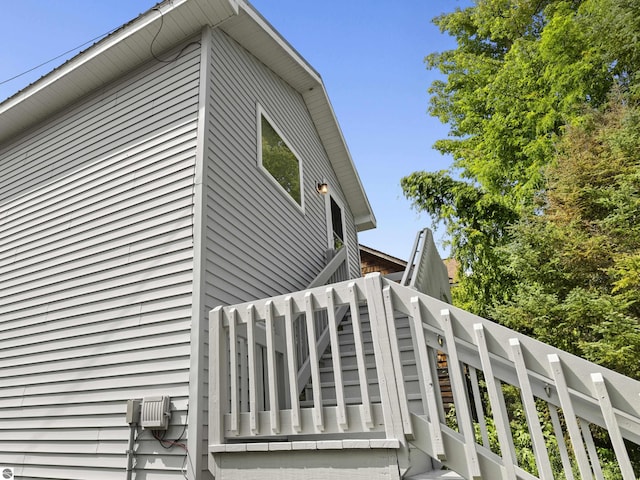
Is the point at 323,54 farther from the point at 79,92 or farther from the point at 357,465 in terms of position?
the point at 357,465

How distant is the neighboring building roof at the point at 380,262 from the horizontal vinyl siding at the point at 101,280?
1096 centimetres

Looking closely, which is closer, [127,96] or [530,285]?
[127,96]

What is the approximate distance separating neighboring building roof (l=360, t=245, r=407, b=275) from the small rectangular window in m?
8.81

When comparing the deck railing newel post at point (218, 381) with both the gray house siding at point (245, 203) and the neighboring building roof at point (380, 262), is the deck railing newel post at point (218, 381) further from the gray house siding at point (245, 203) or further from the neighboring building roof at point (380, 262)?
the neighboring building roof at point (380, 262)

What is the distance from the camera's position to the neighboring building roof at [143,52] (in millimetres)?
4496

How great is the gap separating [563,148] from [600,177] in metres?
1.04

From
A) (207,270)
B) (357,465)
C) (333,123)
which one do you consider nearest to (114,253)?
(207,270)

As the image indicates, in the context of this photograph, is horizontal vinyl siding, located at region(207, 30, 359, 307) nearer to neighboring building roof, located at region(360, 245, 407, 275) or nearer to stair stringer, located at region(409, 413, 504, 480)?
stair stringer, located at region(409, 413, 504, 480)

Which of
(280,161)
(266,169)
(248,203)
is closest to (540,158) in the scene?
(280,161)

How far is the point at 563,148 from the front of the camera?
26.8 ft

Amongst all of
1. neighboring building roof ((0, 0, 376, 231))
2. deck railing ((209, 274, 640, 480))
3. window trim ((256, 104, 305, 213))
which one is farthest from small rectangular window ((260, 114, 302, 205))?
deck railing ((209, 274, 640, 480))

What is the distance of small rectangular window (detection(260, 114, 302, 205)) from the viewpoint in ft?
18.0

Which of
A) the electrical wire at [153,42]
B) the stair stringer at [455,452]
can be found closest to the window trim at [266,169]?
the electrical wire at [153,42]

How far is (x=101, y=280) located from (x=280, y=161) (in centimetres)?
302
